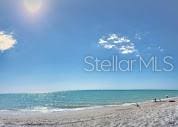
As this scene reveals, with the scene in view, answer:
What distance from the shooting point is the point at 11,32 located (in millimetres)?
10922

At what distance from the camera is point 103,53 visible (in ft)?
36.6

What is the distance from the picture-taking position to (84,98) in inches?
601

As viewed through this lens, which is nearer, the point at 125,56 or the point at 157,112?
the point at 157,112

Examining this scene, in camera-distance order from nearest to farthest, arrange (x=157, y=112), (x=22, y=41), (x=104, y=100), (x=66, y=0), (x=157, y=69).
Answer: (x=157, y=112)
(x=66, y=0)
(x=157, y=69)
(x=22, y=41)
(x=104, y=100)

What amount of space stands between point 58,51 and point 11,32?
1493 mm

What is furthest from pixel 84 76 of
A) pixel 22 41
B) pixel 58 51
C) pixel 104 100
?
pixel 104 100

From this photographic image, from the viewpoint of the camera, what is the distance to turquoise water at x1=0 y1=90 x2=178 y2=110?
46.4 feet

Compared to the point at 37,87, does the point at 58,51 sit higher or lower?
higher

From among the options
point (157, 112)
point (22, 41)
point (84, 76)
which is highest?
point (22, 41)

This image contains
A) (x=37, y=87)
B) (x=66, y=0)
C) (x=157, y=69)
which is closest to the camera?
(x=66, y=0)

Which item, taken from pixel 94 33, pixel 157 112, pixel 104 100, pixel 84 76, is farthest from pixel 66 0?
pixel 104 100

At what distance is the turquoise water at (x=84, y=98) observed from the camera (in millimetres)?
14133

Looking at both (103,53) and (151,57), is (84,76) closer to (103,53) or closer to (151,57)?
(103,53)

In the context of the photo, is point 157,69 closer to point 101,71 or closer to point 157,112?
point 101,71
